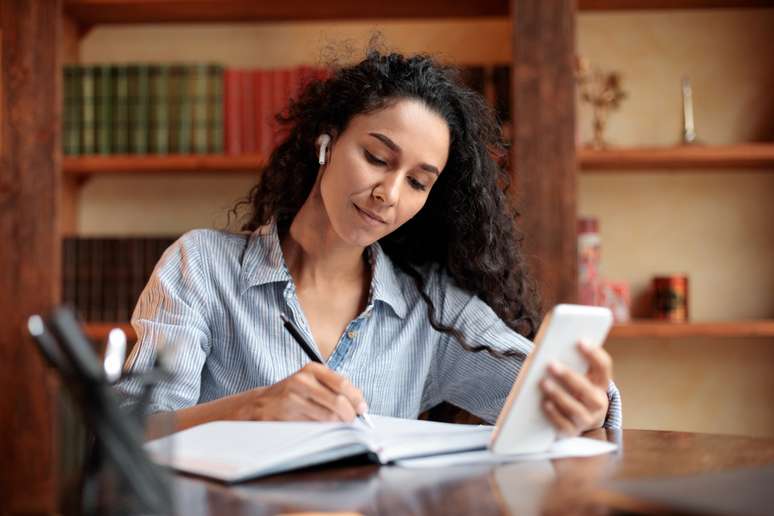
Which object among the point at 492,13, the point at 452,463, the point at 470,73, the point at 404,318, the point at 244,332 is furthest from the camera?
the point at 492,13

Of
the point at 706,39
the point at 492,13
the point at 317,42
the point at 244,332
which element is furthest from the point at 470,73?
the point at 244,332

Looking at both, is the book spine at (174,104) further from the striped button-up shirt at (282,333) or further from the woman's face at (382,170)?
the woman's face at (382,170)

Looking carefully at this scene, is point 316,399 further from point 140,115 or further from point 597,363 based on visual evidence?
point 140,115

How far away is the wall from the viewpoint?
2998 mm

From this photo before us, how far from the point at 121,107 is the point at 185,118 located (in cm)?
19

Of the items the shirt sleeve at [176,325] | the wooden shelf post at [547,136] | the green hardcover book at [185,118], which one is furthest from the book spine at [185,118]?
the shirt sleeve at [176,325]

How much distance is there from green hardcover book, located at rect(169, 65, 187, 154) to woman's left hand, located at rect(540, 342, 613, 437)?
6.38ft

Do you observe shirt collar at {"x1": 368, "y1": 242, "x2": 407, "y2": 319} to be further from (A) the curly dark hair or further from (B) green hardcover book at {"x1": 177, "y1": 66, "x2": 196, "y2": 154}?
(B) green hardcover book at {"x1": 177, "y1": 66, "x2": 196, "y2": 154}

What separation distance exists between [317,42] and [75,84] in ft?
2.40

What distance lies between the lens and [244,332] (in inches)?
63.9

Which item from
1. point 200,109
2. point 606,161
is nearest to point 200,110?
point 200,109

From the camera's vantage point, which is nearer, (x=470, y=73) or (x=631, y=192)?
Answer: (x=470, y=73)

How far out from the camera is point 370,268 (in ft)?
5.96

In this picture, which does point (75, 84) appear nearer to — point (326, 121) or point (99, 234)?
point (99, 234)
